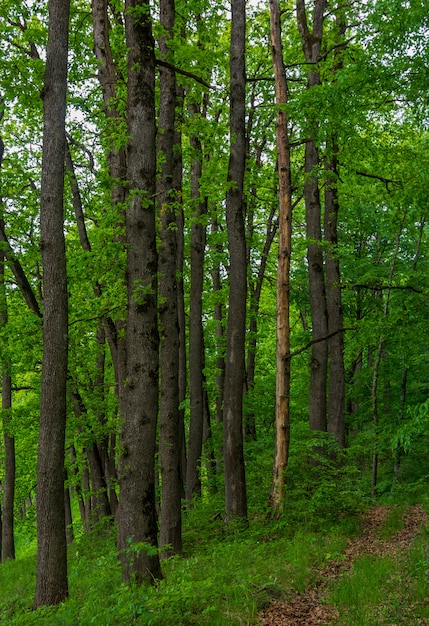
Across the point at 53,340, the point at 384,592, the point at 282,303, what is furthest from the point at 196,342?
the point at 384,592

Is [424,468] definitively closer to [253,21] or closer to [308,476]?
[308,476]

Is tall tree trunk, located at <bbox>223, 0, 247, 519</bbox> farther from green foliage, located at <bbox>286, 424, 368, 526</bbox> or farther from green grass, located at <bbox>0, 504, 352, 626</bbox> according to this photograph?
green foliage, located at <bbox>286, 424, 368, 526</bbox>

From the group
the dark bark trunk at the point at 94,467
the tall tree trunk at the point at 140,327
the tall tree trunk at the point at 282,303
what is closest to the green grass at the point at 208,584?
the tall tree trunk at the point at 140,327

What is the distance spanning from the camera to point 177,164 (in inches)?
512

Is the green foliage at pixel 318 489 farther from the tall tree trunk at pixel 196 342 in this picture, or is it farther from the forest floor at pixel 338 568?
the tall tree trunk at pixel 196 342

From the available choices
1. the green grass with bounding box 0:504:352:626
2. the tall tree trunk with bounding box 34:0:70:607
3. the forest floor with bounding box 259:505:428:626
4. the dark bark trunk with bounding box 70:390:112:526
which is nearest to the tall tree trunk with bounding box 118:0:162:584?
the green grass with bounding box 0:504:352:626

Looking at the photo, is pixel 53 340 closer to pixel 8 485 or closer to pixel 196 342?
pixel 196 342

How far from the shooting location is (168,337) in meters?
10.8

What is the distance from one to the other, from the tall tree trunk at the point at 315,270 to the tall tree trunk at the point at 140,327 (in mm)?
6286

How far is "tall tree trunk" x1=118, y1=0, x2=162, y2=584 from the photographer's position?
23.7 feet

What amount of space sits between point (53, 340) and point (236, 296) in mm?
4268

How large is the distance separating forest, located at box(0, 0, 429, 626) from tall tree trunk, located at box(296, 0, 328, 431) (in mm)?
61

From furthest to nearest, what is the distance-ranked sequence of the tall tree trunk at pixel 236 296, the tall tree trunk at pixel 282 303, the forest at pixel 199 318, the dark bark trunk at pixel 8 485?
the dark bark trunk at pixel 8 485 → the tall tree trunk at pixel 236 296 → the tall tree trunk at pixel 282 303 → the forest at pixel 199 318

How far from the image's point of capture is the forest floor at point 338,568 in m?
5.73
